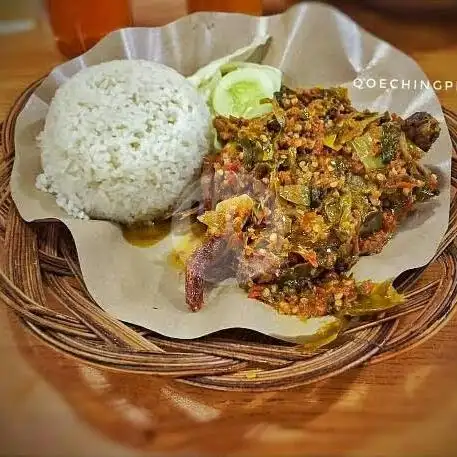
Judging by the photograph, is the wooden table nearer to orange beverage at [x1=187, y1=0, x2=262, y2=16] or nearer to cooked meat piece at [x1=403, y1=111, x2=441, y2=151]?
cooked meat piece at [x1=403, y1=111, x2=441, y2=151]

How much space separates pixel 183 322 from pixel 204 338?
9 cm

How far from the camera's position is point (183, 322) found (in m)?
2.37

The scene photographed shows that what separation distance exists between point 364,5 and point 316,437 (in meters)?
2.46

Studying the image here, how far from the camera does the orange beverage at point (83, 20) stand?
329 centimetres

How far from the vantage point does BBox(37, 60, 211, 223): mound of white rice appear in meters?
2.66

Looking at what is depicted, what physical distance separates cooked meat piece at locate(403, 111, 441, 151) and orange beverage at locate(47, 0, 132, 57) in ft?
5.08

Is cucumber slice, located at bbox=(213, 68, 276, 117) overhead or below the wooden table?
overhead

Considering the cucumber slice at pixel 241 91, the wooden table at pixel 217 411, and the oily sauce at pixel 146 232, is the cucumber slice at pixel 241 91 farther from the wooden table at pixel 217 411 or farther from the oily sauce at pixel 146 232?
the wooden table at pixel 217 411

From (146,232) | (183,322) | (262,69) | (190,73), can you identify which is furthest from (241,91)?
(183,322)

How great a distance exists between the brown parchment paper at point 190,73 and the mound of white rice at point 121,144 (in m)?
0.11

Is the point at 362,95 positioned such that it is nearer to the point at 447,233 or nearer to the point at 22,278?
the point at 447,233

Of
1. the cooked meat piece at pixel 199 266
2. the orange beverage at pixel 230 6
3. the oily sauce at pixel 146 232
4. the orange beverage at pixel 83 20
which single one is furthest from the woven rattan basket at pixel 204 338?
the orange beverage at pixel 230 6

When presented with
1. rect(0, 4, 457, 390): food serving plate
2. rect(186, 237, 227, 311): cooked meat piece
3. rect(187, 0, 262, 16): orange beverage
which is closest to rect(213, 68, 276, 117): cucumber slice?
rect(0, 4, 457, 390): food serving plate

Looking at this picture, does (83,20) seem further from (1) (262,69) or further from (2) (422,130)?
(2) (422,130)
